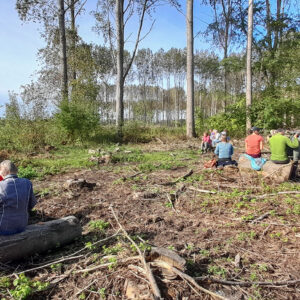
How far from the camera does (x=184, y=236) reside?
3.66m

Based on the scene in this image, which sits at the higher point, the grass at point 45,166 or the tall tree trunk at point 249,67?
the tall tree trunk at point 249,67

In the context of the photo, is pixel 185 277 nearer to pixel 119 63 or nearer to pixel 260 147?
pixel 260 147

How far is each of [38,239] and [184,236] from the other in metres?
2.09

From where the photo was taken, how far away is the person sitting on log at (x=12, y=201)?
317cm

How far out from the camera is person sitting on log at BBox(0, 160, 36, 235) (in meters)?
3.17

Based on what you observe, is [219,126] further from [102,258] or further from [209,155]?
[102,258]

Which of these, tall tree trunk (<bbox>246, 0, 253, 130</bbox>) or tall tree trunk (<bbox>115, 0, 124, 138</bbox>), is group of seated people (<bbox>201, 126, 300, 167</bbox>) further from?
tall tree trunk (<bbox>115, 0, 124, 138</bbox>)

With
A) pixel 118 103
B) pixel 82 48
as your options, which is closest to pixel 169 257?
pixel 118 103

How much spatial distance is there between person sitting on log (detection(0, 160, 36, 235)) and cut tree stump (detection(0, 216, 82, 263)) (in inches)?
4.5

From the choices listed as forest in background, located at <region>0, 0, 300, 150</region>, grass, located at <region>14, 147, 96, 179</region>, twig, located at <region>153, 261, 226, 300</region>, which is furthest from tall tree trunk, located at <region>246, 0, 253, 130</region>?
twig, located at <region>153, 261, 226, 300</region>

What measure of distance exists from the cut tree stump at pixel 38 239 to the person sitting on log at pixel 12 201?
12 centimetres

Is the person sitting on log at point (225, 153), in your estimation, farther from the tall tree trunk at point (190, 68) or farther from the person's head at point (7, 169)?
the tall tree trunk at point (190, 68)

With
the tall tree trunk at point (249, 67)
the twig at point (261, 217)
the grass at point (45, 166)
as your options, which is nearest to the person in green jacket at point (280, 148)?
the twig at point (261, 217)

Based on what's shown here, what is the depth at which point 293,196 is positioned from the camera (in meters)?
4.95
